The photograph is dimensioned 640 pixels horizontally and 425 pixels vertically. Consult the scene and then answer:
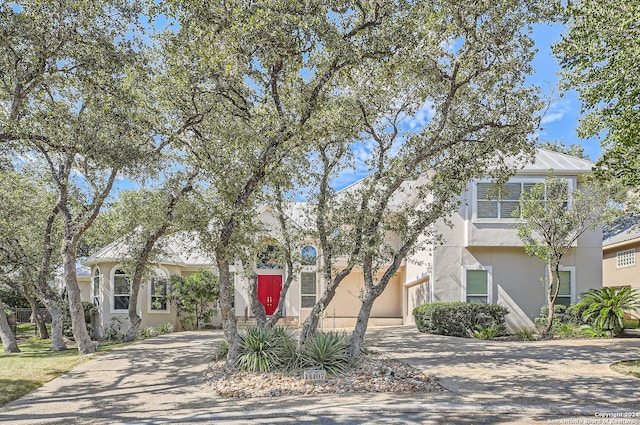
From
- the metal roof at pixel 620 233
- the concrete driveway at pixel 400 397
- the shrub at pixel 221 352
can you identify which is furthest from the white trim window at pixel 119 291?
the metal roof at pixel 620 233

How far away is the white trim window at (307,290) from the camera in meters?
22.9

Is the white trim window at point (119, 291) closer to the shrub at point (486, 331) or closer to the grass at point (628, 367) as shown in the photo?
the shrub at point (486, 331)

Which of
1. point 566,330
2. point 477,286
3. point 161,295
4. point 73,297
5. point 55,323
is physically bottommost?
point 566,330

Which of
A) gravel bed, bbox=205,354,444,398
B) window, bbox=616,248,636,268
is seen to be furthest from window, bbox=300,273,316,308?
window, bbox=616,248,636,268

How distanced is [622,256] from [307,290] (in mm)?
15886

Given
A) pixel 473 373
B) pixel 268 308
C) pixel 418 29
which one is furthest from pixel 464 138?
pixel 268 308

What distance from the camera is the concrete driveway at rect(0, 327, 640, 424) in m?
8.04

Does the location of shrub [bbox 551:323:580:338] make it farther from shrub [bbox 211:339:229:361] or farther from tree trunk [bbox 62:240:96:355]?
tree trunk [bbox 62:240:96:355]

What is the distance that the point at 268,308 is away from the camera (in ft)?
77.4

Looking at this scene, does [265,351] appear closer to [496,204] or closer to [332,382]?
[332,382]

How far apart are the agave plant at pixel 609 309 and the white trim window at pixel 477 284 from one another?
10.4 ft

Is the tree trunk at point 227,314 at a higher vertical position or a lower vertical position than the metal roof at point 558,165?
lower

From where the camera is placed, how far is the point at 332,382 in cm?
1029

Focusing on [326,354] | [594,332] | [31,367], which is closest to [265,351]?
[326,354]
